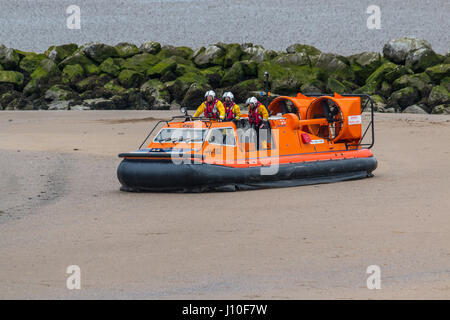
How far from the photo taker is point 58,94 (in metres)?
30.7

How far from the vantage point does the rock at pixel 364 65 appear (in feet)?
111

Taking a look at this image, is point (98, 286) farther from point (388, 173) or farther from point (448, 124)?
point (448, 124)

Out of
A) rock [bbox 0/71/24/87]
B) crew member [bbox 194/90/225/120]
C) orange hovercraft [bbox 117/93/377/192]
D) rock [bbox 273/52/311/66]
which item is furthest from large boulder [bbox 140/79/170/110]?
crew member [bbox 194/90/225/120]

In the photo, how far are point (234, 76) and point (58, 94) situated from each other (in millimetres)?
6743

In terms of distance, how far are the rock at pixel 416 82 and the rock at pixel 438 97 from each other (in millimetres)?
723

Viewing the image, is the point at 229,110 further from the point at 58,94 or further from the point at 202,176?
the point at 58,94

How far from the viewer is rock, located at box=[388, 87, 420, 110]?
28.2 m

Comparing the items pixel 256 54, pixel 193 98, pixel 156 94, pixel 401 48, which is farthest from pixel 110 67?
pixel 401 48

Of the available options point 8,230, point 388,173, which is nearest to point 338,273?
point 8,230

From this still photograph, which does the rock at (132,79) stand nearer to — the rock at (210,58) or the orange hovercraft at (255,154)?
the rock at (210,58)

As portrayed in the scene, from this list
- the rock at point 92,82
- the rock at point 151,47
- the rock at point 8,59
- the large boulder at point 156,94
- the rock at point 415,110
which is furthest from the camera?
the rock at point 151,47

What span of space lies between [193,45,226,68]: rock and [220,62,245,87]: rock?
333 centimetres

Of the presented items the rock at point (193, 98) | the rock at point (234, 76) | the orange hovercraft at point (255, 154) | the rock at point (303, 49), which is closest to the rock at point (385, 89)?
the rock at point (234, 76)

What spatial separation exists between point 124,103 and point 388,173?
56.3 feet
